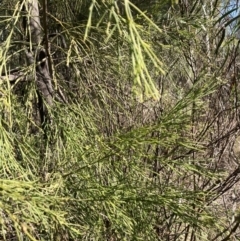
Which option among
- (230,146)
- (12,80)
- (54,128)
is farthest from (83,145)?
(230,146)

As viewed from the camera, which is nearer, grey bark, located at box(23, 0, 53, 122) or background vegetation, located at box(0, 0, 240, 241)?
background vegetation, located at box(0, 0, 240, 241)

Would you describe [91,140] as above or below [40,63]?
below

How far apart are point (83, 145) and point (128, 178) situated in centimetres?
34

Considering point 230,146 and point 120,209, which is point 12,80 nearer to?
point 120,209

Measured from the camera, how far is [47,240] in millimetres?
2816

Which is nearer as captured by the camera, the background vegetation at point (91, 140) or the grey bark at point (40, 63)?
the background vegetation at point (91, 140)

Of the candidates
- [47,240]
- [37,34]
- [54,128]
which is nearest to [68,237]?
[47,240]

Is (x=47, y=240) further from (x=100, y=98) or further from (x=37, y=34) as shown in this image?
(x=37, y=34)

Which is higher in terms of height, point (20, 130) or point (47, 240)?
point (20, 130)

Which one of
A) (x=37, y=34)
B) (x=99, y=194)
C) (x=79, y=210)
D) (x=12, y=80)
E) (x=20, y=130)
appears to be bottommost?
(x=79, y=210)

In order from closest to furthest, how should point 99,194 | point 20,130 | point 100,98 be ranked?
point 99,194 → point 20,130 → point 100,98

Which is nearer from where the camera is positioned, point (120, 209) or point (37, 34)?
point (120, 209)

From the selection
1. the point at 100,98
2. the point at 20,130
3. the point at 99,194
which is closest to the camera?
the point at 99,194

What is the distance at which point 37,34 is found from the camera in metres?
2.82
